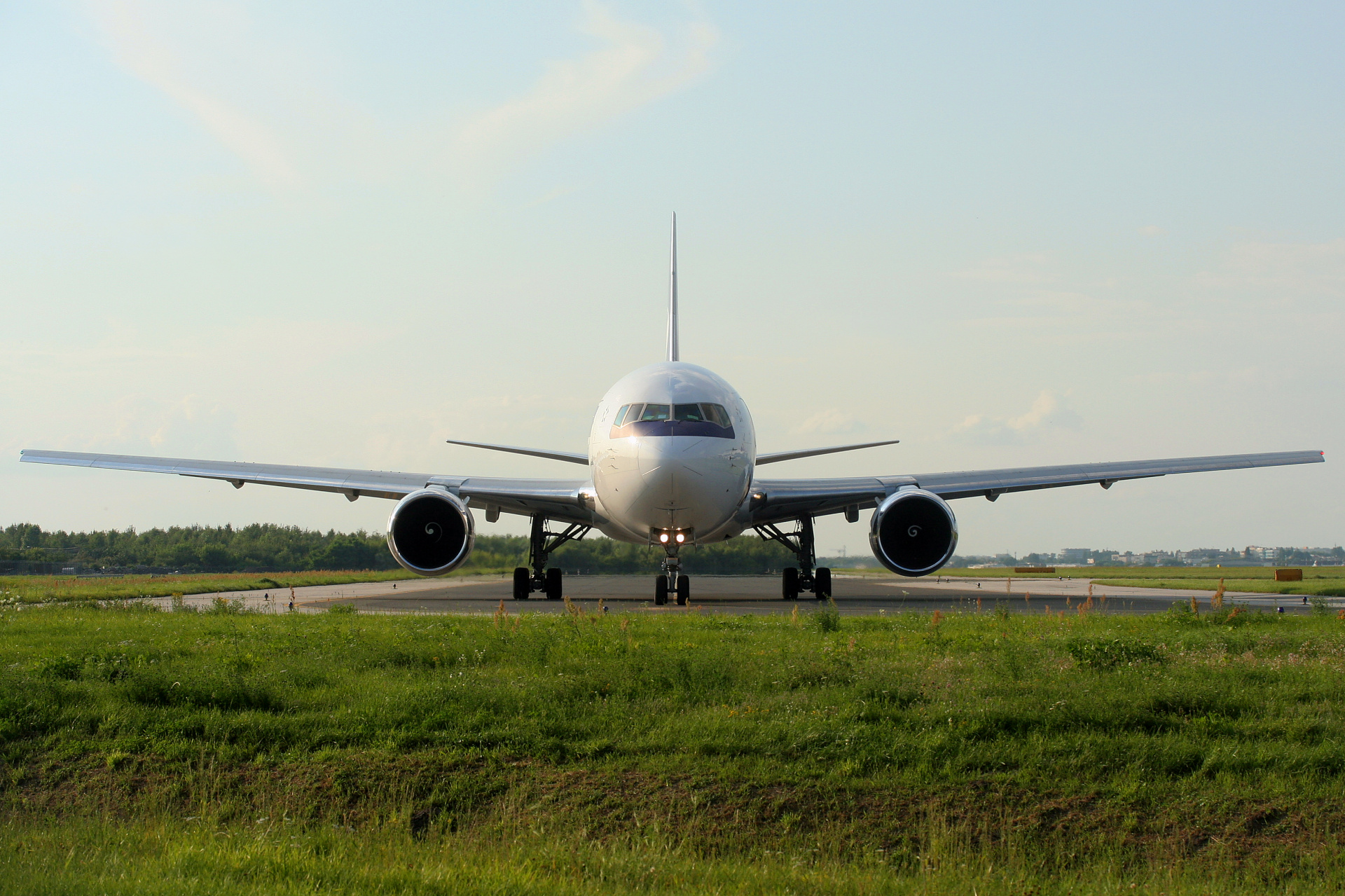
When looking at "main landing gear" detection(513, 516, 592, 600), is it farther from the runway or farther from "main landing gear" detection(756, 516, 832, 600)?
"main landing gear" detection(756, 516, 832, 600)

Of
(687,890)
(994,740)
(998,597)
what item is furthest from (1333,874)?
(998,597)

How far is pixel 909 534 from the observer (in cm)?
1902

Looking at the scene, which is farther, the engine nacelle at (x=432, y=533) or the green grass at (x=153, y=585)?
the green grass at (x=153, y=585)

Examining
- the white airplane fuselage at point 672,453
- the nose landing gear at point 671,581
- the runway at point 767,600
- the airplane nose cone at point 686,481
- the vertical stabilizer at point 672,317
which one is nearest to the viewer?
the airplane nose cone at point 686,481

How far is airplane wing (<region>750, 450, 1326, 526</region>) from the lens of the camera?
20.9m

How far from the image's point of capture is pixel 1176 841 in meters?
6.28

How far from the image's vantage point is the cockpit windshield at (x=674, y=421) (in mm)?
16844

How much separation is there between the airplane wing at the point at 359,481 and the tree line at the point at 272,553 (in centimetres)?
1617

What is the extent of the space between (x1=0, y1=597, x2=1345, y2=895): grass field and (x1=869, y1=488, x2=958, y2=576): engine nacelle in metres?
8.62

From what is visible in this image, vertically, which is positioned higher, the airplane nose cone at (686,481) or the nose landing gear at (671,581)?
the airplane nose cone at (686,481)

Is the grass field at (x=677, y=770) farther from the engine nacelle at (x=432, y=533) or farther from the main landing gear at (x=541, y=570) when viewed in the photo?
the main landing gear at (x=541, y=570)

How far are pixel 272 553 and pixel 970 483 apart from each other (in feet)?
106

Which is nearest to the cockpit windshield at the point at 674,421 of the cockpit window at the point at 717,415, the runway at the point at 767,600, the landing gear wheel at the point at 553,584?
the cockpit window at the point at 717,415

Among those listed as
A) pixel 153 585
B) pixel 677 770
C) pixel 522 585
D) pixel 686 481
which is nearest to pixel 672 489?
pixel 686 481
